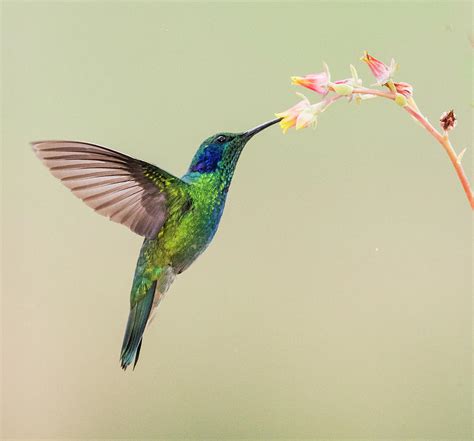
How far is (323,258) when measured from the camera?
1438 mm

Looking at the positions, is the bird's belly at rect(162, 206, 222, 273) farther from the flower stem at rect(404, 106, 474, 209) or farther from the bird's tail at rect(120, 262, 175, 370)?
the flower stem at rect(404, 106, 474, 209)

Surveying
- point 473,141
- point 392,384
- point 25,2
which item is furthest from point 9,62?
point 392,384

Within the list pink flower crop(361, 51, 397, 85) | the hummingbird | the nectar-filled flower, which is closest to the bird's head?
the hummingbird

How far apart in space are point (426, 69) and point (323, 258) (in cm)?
44

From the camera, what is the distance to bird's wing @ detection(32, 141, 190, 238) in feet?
2.78

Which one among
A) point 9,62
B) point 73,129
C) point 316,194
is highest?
point 9,62

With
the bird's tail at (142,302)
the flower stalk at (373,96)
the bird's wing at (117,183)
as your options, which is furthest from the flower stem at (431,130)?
the bird's tail at (142,302)

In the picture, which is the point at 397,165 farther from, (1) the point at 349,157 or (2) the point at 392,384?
(2) the point at 392,384

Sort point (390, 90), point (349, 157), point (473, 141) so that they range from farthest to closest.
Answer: point (349, 157), point (473, 141), point (390, 90)

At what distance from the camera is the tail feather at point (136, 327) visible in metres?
1.02

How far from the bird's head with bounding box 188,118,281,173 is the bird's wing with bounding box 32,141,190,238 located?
46mm

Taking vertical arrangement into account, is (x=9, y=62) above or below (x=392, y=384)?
above

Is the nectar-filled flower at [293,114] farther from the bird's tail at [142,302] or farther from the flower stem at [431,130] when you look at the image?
the bird's tail at [142,302]

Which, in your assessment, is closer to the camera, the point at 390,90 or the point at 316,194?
the point at 390,90
